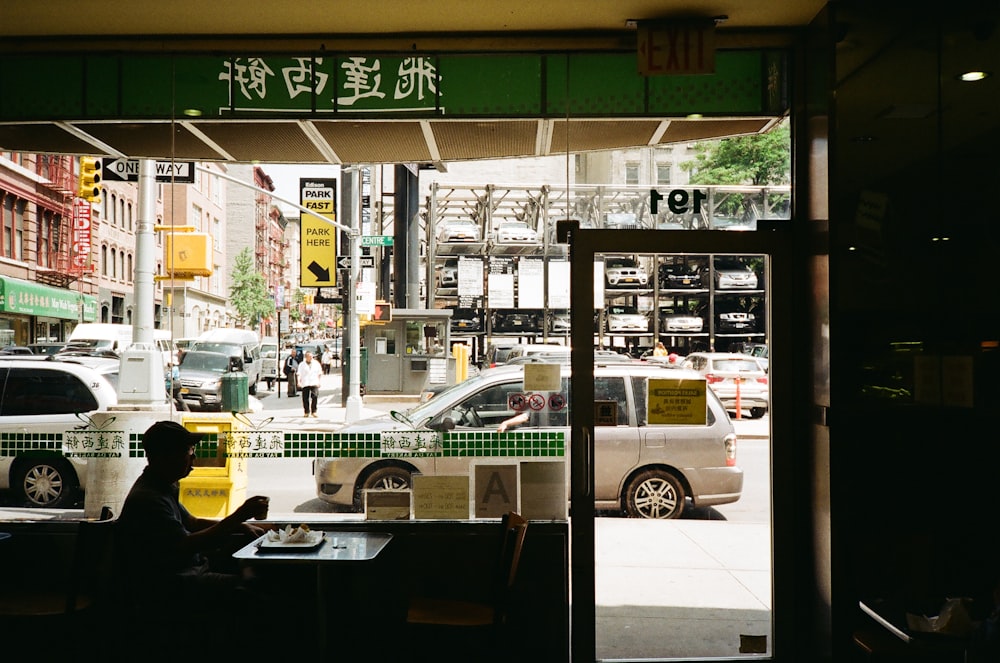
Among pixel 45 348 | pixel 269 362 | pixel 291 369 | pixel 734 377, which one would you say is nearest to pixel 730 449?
pixel 734 377

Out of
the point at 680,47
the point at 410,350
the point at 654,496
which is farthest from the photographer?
the point at 654,496

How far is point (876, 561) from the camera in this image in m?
4.01

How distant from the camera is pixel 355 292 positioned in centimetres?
523

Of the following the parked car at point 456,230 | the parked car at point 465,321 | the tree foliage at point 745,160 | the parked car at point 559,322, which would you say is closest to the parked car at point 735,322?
the tree foliage at point 745,160

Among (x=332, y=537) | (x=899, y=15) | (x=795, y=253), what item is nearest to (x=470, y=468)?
(x=332, y=537)

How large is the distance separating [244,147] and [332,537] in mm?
2474

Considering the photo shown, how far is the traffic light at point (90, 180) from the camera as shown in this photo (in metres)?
4.88

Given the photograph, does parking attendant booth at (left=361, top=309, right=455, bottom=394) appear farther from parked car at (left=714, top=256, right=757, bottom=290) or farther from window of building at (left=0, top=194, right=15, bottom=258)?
window of building at (left=0, top=194, right=15, bottom=258)

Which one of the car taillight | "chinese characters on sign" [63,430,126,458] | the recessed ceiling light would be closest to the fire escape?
"chinese characters on sign" [63,430,126,458]

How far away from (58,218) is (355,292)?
6.41 ft

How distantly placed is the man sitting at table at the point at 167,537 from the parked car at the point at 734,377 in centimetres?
243

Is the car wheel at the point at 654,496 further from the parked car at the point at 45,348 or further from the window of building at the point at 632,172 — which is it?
the parked car at the point at 45,348

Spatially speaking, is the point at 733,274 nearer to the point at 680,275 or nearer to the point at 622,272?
the point at 680,275

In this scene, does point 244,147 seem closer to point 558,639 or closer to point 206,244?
point 206,244
